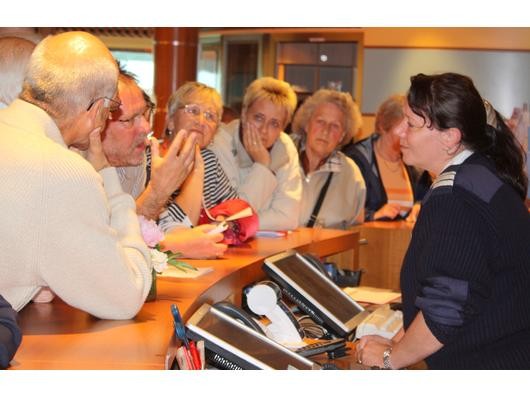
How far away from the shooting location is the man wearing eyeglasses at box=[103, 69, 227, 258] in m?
3.39

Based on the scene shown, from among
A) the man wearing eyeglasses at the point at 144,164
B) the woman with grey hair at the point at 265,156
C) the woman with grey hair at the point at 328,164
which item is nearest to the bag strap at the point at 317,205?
the woman with grey hair at the point at 328,164

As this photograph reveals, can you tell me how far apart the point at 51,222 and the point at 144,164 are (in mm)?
1652

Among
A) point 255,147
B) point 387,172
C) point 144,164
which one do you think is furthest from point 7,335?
point 387,172

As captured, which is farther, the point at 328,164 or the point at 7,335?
the point at 328,164

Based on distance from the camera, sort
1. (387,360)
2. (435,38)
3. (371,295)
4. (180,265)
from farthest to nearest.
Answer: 1. (435,38)
2. (371,295)
3. (180,265)
4. (387,360)

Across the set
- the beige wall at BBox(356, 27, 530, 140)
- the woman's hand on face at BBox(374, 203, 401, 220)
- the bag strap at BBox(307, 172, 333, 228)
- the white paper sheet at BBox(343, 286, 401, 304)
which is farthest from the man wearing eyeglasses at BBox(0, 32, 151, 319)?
the beige wall at BBox(356, 27, 530, 140)

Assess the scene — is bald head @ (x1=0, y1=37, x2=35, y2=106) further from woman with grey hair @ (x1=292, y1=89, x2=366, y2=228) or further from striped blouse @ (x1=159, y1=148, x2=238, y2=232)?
woman with grey hair @ (x1=292, y1=89, x2=366, y2=228)

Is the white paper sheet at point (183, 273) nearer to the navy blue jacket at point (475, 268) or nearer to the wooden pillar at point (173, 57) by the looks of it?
the navy blue jacket at point (475, 268)

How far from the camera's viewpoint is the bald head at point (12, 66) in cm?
300

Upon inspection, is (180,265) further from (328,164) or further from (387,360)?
(328,164)

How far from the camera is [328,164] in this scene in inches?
236

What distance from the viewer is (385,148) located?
6617 millimetres
